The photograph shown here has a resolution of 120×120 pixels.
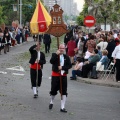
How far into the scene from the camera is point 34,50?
50.0 feet

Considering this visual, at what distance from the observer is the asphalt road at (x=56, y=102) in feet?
39.7

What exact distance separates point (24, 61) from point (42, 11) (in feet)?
39.4

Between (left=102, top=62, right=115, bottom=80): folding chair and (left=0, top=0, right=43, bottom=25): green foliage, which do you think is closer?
(left=102, top=62, right=115, bottom=80): folding chair

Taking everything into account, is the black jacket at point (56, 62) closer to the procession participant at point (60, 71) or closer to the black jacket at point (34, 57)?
the procession participant at point (60, 71)

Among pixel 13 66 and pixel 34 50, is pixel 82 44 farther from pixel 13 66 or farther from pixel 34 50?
pixel 34 50

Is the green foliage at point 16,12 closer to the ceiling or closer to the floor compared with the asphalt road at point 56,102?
closer to the ceiling

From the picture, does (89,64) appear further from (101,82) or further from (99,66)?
(101,82)

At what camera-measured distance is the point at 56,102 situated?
14.2 m

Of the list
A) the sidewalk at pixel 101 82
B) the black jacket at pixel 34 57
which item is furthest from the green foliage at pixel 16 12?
the black jacket at pixel 34 57

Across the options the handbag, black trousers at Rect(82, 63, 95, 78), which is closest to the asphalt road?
black trousers at Rect(82, 63, 95, 78)

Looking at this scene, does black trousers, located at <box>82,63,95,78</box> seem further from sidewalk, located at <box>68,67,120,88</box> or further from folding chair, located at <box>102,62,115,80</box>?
folding chair, located at <box>102,62,115,80</box>

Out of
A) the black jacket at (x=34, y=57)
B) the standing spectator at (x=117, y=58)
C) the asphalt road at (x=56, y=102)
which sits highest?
the black jacket at (x=34, y=57)

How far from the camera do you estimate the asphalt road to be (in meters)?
12.1

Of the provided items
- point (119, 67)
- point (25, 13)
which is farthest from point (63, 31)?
point (25, 13)
